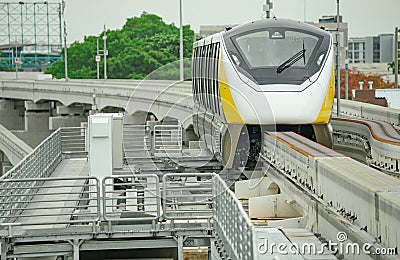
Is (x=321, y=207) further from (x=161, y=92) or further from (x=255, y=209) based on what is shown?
(x=161, y=92)

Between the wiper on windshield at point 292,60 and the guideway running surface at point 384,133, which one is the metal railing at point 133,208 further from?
the guideway running surface at point 384,133

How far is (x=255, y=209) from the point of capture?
21.8 m

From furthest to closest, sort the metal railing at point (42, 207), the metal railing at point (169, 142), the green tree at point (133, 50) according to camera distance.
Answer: the green tree at point (133, 50), the metal railing at point (169, 142), the metal railing at point (42, 207)

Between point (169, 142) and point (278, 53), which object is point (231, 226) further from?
point (169, 142)

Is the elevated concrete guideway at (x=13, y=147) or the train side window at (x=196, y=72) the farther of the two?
the elevated concrete guideway at (x=13, y=147)

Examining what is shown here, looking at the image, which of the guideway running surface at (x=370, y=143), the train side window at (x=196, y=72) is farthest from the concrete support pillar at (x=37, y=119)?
the guideway running surface at (x=370, y=143)

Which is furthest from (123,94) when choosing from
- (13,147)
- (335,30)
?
(335,30)

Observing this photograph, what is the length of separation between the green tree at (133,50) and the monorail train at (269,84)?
9506 cm

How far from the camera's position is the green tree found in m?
136

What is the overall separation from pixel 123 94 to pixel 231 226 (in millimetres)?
55327

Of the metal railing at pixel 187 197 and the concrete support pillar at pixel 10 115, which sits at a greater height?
the metal railing at pixel 187 197

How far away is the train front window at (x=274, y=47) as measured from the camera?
25062 mm

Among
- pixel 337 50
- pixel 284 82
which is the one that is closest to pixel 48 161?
pixel 284 82

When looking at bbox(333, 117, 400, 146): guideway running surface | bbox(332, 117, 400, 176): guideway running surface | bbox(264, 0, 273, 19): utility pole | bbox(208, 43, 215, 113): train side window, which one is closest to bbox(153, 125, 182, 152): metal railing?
bbox(208, 43, 215, 113): train side window
